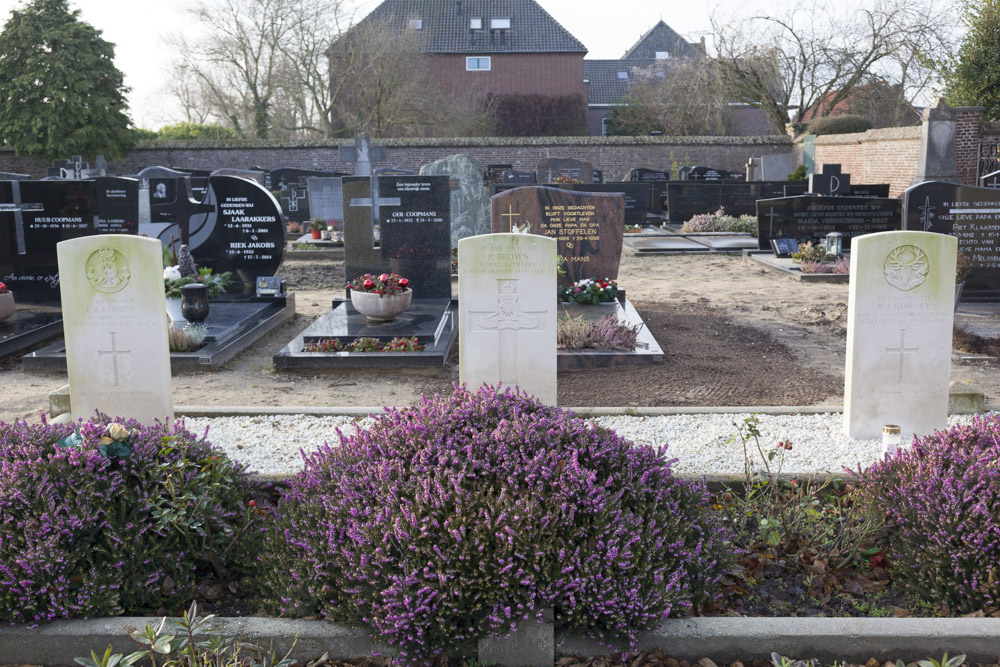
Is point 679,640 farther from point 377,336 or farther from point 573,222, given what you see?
point 573,222

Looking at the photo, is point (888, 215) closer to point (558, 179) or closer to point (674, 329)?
point (674, 329)

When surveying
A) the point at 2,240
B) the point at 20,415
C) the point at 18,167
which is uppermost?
the point at 18,167

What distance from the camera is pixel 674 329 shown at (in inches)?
406

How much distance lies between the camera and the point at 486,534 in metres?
3.15

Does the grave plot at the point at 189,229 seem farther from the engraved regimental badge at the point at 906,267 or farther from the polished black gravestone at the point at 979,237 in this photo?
the polished black gravestone at the point at 979,237

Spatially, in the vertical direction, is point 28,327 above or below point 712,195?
below

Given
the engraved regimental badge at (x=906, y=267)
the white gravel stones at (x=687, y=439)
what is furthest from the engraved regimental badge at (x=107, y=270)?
the engraved regimental badge at (x=906, y=267)

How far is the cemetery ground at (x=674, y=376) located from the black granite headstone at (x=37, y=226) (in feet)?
7.04

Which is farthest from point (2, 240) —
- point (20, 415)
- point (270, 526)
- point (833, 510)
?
point (833, 510)

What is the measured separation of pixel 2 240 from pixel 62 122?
23756mm

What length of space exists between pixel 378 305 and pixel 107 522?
6323 mm

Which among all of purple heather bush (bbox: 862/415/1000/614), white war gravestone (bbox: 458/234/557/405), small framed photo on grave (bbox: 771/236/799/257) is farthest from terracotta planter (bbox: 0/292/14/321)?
small framed photo on grave (bbox: 771/236/799/257)

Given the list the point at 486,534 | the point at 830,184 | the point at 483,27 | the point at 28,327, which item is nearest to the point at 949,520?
the point at 486,534

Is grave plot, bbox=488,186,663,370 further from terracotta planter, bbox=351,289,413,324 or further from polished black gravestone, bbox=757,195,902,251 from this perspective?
polished black gravestone, bbox=757,195,902,251
